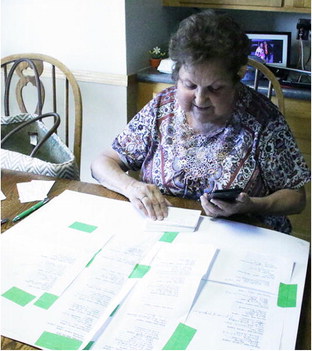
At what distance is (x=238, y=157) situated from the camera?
1.29 metres

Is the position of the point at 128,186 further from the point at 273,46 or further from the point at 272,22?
the point at 272,22

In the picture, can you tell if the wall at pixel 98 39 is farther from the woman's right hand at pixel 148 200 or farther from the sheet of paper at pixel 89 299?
the sheet of paper at pixel 89 299

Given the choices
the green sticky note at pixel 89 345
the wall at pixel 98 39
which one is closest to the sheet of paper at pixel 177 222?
the green sticky note at pixel 89 345

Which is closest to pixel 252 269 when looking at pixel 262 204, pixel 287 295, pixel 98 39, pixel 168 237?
pixel 287 295

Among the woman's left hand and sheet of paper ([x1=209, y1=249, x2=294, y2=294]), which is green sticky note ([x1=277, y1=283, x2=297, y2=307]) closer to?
sheet of paper ([x1=209, y1=249, x2=294, y2=294])

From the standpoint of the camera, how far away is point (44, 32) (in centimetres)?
226

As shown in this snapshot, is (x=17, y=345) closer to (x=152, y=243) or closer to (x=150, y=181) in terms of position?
(x=152, y=243)

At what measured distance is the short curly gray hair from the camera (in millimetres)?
1184

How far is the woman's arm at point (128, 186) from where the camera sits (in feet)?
3.78

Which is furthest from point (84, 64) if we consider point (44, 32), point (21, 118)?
point (21, 118)

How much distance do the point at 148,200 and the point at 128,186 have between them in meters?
0.11

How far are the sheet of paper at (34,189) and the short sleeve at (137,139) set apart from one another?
27cm

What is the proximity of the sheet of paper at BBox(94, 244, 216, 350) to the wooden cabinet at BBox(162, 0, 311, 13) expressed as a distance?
4.96ft

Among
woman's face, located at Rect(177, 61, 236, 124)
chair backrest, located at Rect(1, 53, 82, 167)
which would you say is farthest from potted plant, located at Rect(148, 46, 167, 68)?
woman's face, located at Rect(177, 61, 236, 124)
